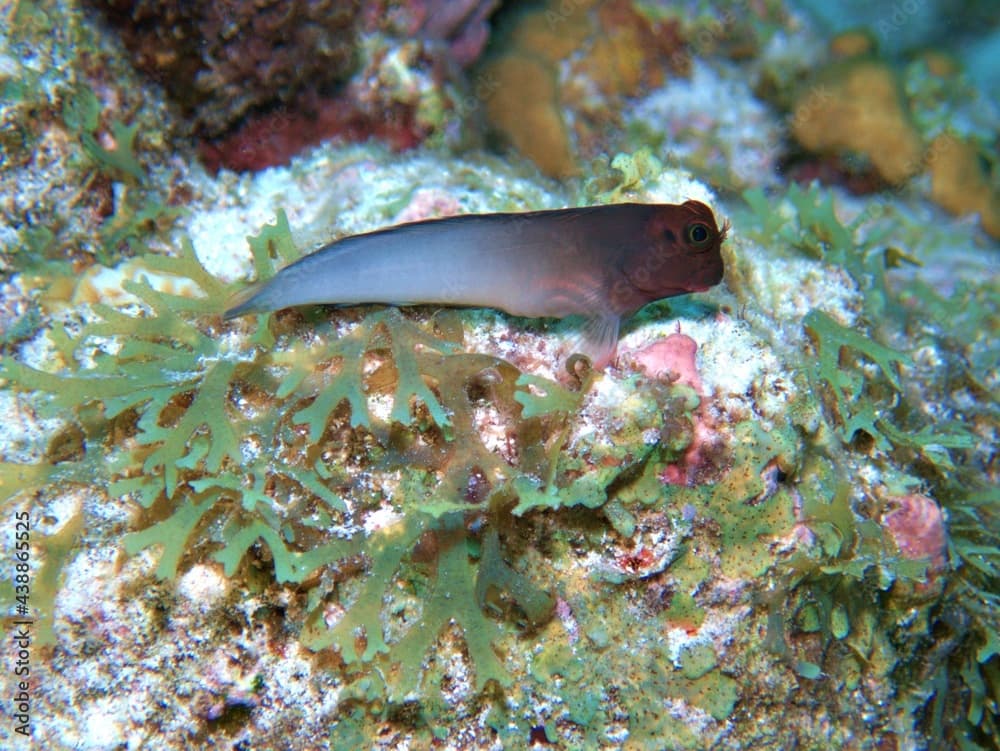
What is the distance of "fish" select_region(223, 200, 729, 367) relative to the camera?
8.62 feet

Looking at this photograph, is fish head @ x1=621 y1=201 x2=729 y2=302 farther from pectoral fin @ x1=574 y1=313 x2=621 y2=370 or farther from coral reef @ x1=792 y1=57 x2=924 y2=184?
coral reef @ x1=792 y1=57 x2=924 y2=184

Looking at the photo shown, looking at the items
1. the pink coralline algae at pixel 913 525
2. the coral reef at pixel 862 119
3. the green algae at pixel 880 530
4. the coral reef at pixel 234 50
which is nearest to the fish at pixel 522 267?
the green algae at pixel 880 530

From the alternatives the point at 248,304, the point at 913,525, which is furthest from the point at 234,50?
the point at 913,525

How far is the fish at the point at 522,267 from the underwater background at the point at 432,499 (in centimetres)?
16

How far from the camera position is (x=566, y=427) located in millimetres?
2557

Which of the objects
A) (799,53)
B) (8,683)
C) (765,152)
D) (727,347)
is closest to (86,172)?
(8,683)

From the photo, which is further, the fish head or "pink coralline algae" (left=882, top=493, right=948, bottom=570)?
"pink coralline algae" (left=882, top=493, right=948, bottom=570)

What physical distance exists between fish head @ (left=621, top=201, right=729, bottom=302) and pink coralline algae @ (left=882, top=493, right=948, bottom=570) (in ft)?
5.24

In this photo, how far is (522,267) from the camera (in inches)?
106

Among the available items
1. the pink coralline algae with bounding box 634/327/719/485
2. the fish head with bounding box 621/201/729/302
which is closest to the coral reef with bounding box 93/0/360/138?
the fish head with bounding box 621/201/729/302

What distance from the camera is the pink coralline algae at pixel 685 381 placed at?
259 centimetres

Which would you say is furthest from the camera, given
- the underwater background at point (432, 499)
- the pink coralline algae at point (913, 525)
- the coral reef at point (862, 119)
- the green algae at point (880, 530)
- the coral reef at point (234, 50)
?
the coral reef at point (862, 119)

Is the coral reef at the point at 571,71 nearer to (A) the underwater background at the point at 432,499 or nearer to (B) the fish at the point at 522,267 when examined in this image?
(A) the underwater background at the point at 432,499

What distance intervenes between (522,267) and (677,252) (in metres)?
0.70
